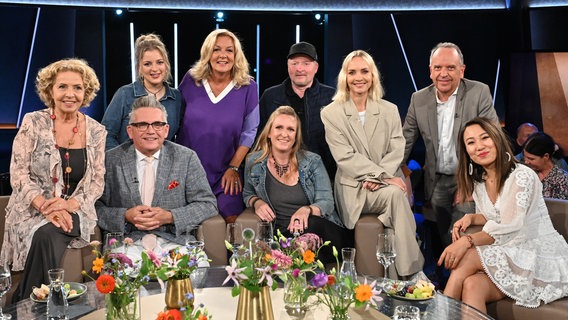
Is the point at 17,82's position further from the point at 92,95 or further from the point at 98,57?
the point at 92,95

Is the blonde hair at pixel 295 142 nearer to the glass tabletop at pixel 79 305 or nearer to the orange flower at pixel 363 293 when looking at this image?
the glass tabletop at pixel 79 305

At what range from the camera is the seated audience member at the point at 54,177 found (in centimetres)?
358

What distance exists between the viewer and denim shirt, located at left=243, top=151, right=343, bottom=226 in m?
4.20

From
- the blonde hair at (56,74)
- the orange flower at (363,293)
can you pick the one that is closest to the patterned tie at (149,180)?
the blonde hair at (56,74)

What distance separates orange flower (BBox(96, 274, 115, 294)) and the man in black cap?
2.65m

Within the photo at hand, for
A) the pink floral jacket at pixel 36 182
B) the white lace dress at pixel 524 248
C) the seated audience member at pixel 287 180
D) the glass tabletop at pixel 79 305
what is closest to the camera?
the glass tabletop at pixel 79 305

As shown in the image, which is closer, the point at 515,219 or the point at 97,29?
the point at 515,219

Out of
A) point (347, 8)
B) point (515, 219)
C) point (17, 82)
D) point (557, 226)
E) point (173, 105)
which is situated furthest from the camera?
point (347, 8)

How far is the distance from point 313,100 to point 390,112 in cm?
54

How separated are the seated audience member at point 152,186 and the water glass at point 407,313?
5.75ft

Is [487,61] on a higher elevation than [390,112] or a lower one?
higher

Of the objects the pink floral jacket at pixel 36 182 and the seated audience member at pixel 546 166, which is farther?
the seated audience member at pixel 546 166

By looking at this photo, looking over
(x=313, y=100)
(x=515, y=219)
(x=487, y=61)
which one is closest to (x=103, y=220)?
(x=313, y=100)

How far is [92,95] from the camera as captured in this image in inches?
156
